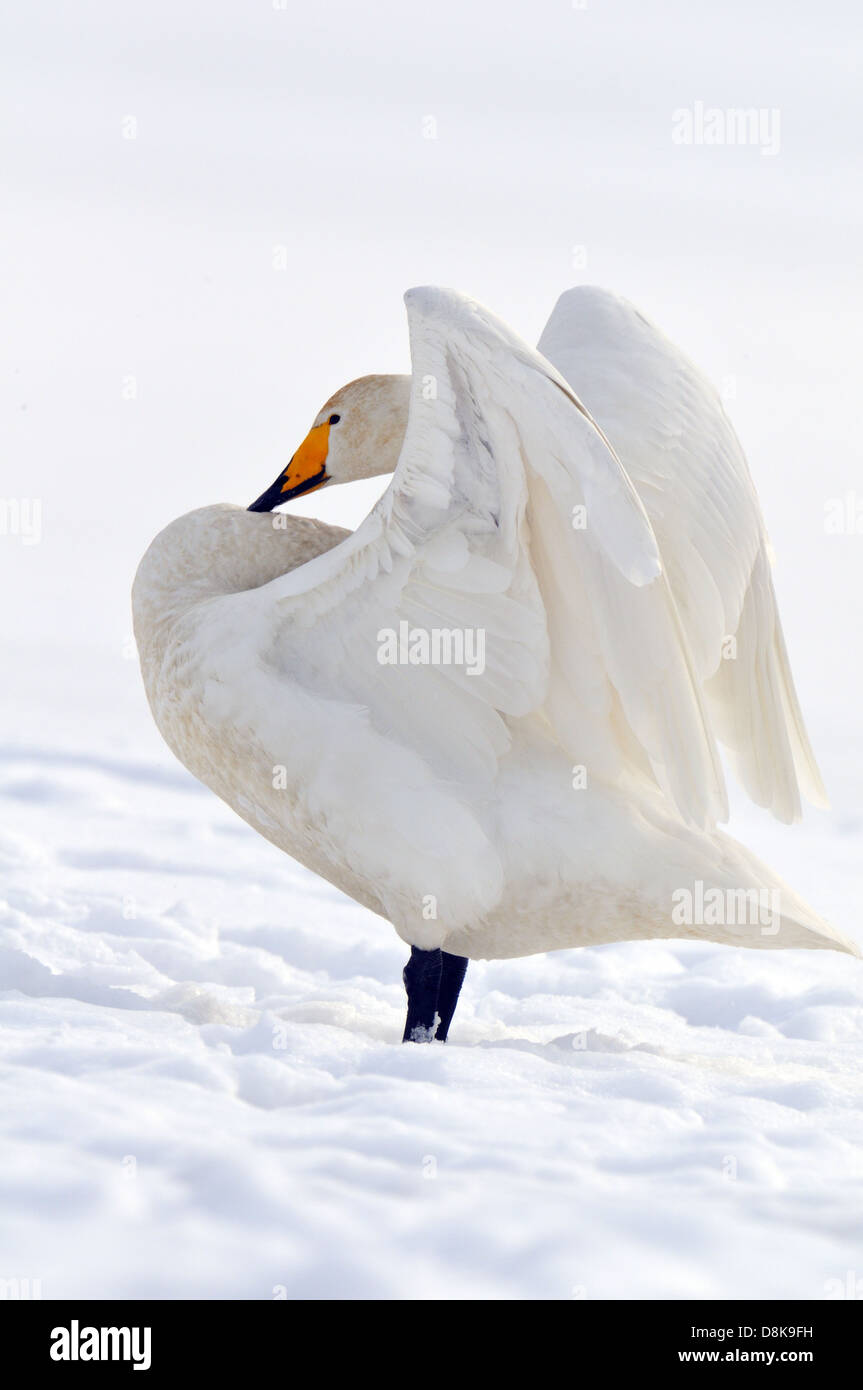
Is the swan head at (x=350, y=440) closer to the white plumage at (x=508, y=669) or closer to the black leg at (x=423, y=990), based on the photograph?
the white plumage at (x=508, y=669)

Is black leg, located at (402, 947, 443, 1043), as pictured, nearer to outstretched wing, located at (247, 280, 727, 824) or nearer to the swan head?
outstretched wing, located at (247, 280, 727, 824)

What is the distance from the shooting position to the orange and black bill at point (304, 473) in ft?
20.1

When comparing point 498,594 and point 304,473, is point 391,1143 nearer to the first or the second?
point 498,594

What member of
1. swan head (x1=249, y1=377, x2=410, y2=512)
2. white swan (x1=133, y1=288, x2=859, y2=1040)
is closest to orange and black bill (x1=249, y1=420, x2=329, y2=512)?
swan head (x1=249, y1=377, x2=410, y2=512)

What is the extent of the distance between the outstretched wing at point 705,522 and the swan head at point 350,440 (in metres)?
0.61

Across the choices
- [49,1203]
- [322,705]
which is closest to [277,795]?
→ [322,705]

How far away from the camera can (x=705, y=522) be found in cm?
556

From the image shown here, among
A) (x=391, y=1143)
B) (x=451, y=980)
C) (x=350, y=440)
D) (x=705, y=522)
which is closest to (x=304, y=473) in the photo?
(x=350, y=440)

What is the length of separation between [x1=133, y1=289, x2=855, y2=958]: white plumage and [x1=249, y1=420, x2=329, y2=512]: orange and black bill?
1.46ft

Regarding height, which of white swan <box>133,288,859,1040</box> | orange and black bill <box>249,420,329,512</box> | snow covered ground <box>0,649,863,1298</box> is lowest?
snow covered ground <box>0,649,863,1298</box>

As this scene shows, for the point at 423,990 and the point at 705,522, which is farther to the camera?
the point at 705,522

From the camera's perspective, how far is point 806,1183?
3773mm

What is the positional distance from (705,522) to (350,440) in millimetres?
1374

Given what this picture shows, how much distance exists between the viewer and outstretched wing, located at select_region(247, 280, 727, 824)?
4188 millimetres
